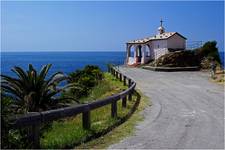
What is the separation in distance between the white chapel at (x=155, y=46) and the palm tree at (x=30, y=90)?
115ft

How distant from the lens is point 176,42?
49.2m

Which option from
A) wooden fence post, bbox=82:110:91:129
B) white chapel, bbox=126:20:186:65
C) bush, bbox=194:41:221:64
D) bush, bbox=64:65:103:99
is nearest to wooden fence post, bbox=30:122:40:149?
wooden fence post, bbox=82:110:91:129

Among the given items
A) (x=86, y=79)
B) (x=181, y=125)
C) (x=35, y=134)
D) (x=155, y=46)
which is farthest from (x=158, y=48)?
(x=35, y=134)

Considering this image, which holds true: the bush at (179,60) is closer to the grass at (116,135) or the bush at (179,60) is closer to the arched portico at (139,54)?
the arched portico at (139,54)

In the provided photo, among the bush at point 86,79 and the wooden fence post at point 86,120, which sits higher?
the bush at point 86,79

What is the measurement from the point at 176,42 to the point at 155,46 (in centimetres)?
339

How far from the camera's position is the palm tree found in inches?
487

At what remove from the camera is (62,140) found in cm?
869

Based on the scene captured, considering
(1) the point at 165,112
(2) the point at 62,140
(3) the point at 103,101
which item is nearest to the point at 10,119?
(2) the point at 62,140

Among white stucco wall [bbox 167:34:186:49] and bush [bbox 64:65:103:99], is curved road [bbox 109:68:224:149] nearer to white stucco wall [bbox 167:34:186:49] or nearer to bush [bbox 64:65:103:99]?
bush [bbox 64:65:103:99]

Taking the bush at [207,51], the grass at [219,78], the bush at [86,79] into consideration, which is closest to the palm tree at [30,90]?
the bush at [86,79]

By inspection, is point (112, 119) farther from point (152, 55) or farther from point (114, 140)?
point (152, 55)

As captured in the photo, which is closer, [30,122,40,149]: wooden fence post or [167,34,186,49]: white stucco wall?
[30,122,40,149]: wooden fence post

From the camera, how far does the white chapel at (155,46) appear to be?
160ft
